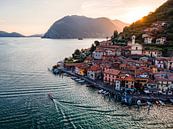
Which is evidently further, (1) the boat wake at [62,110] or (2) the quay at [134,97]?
(2) the quay at [134,97]

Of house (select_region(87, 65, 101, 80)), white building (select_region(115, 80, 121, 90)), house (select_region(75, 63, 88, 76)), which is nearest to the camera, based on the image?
white building (select_region(115, 80, 121, 90))

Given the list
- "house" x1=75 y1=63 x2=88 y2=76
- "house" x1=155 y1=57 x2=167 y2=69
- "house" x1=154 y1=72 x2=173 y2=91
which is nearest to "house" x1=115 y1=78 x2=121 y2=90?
"house" x1=154 y1=72 x2=173 y2=91

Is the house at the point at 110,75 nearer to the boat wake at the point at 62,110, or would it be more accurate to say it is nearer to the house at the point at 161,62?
the house at the point at 161,62

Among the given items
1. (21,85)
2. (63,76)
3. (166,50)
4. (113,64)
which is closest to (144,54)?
(166,50)

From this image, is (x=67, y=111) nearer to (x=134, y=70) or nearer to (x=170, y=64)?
(x=134, y=70)

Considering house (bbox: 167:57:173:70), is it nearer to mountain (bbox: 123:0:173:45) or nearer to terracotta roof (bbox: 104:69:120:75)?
mountain (bbox: 123:0:173:45)

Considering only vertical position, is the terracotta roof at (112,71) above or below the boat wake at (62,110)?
above

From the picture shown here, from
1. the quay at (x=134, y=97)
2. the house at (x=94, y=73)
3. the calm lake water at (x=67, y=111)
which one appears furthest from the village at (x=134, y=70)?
the calm lake water at (x=67, y=111)

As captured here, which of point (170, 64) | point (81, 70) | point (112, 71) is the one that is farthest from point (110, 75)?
point (170, 64)
